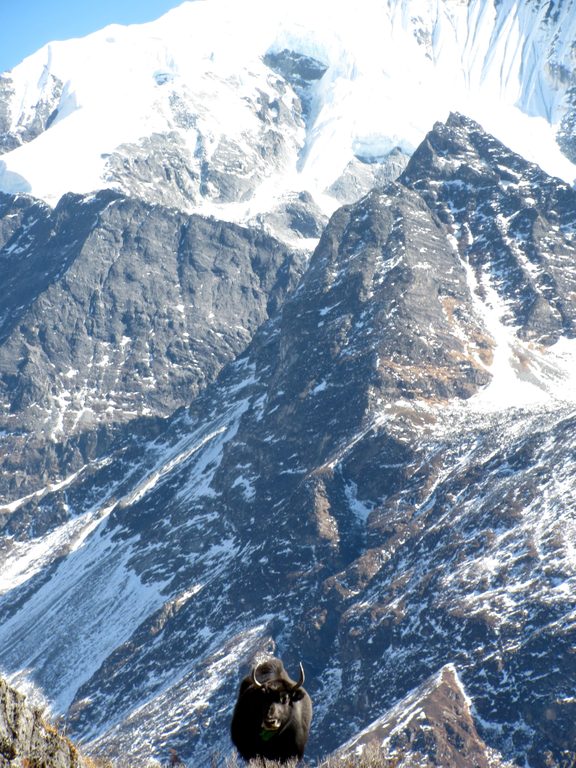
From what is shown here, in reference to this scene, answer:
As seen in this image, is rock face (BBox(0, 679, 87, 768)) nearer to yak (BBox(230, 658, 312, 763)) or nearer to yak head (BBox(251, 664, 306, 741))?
yak (BBox(230, 658, 312, 763))

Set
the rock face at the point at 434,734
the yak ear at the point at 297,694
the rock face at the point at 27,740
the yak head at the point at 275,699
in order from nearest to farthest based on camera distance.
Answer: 1. the rock face at the point at 27,740
2. the yak head at the point at 275,699
3. the yak ear at the point at 297,694
4. the rock face at the point at 434,734

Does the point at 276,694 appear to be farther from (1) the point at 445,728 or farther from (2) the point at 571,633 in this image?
(2) the point at 571,633

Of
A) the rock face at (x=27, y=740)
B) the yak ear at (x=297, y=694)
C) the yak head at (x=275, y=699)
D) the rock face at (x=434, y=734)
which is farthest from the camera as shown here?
the rock face at (x=434, y=734)

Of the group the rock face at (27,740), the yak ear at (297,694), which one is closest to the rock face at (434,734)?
the yak ear at (297,694)

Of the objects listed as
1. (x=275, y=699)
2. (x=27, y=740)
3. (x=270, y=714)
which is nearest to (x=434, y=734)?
(x=275, y=699)

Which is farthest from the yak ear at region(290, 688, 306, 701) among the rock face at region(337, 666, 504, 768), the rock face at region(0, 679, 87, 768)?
the rock face at region(337, 666, 504, 768)

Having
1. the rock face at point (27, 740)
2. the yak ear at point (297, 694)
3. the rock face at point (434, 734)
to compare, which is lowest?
the rock face at point (434, 734)

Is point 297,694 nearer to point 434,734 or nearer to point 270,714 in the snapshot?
point 270,714

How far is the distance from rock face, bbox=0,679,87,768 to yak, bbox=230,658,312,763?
357 centimetres

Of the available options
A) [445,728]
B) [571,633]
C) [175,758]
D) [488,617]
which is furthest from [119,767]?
[488,617]

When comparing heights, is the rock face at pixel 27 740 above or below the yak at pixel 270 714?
above

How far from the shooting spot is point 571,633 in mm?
181625

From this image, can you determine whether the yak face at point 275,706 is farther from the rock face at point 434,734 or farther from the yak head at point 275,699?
the rock face at point 434,734

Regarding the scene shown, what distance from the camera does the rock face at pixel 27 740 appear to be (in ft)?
87.7
